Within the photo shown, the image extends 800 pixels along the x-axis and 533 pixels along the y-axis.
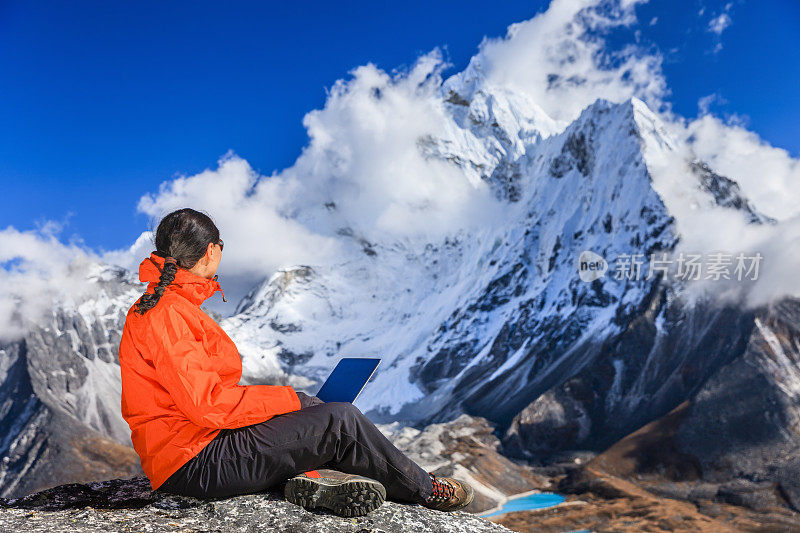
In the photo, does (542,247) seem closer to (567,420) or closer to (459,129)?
(567,420)

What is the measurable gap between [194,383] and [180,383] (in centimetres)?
7

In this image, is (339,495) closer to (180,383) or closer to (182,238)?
(180,383)

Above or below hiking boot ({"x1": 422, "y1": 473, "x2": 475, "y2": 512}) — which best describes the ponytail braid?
above

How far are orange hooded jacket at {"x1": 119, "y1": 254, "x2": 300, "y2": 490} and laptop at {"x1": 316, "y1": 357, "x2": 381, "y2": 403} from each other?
0.58m

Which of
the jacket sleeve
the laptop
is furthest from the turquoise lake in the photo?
the jacket sleeve

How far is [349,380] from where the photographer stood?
407 centimetres

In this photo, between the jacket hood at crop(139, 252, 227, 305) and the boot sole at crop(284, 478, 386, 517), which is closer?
the jacket hood at crop(139, 252, 227, 305)

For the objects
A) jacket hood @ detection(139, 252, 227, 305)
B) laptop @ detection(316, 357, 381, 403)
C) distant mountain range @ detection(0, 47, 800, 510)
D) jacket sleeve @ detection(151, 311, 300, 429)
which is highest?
distant mountain range @ detection(0, 47, 800, 510)

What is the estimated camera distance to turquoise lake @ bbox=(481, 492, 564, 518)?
38.0 meters

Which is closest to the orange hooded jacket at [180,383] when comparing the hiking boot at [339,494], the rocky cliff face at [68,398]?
the hiking boot at [339,494]

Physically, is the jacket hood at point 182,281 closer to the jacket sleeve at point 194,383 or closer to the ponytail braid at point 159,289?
the ponytail braid at point 159,289

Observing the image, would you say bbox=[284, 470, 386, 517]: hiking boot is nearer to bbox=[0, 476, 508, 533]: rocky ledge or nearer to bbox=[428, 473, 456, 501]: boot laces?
bbox=[0, 476, 508, 533]: rocky ledge

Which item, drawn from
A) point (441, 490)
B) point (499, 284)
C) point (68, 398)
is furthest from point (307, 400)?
point (68, 398)

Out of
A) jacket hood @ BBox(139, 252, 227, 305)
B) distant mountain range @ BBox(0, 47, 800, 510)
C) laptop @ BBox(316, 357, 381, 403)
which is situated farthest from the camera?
distant mountain range @ BBox(0, 47, 800, 510)
